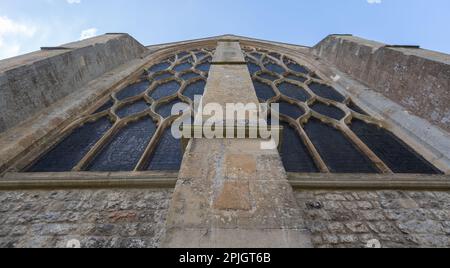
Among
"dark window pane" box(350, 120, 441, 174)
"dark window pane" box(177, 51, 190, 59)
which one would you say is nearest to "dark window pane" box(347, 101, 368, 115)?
"dark window pane" box(350, 120, 441, 174)

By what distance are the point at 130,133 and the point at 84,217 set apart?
6.52 ft

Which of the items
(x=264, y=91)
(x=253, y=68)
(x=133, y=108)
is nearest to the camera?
(x=133, y=108)

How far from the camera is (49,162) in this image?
10.4ft

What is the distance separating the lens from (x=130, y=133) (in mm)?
3906

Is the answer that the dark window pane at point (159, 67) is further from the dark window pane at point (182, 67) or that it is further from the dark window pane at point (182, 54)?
the dark window pane at point (182, 54)

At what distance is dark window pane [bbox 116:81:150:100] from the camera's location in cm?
518

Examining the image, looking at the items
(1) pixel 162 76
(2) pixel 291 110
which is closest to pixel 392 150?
(2) pixel 291 110

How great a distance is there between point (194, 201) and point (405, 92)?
14.3ft

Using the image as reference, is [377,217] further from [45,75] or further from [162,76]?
[162,76]

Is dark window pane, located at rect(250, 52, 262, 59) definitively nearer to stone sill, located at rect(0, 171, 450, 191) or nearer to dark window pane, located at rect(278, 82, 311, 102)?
dark window pane, located at rect(278, 82, 311, 102)

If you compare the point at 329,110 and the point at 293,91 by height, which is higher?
the point at 293,91

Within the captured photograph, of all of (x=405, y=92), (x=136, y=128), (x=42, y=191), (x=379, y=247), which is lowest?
(x=379, y=247)
